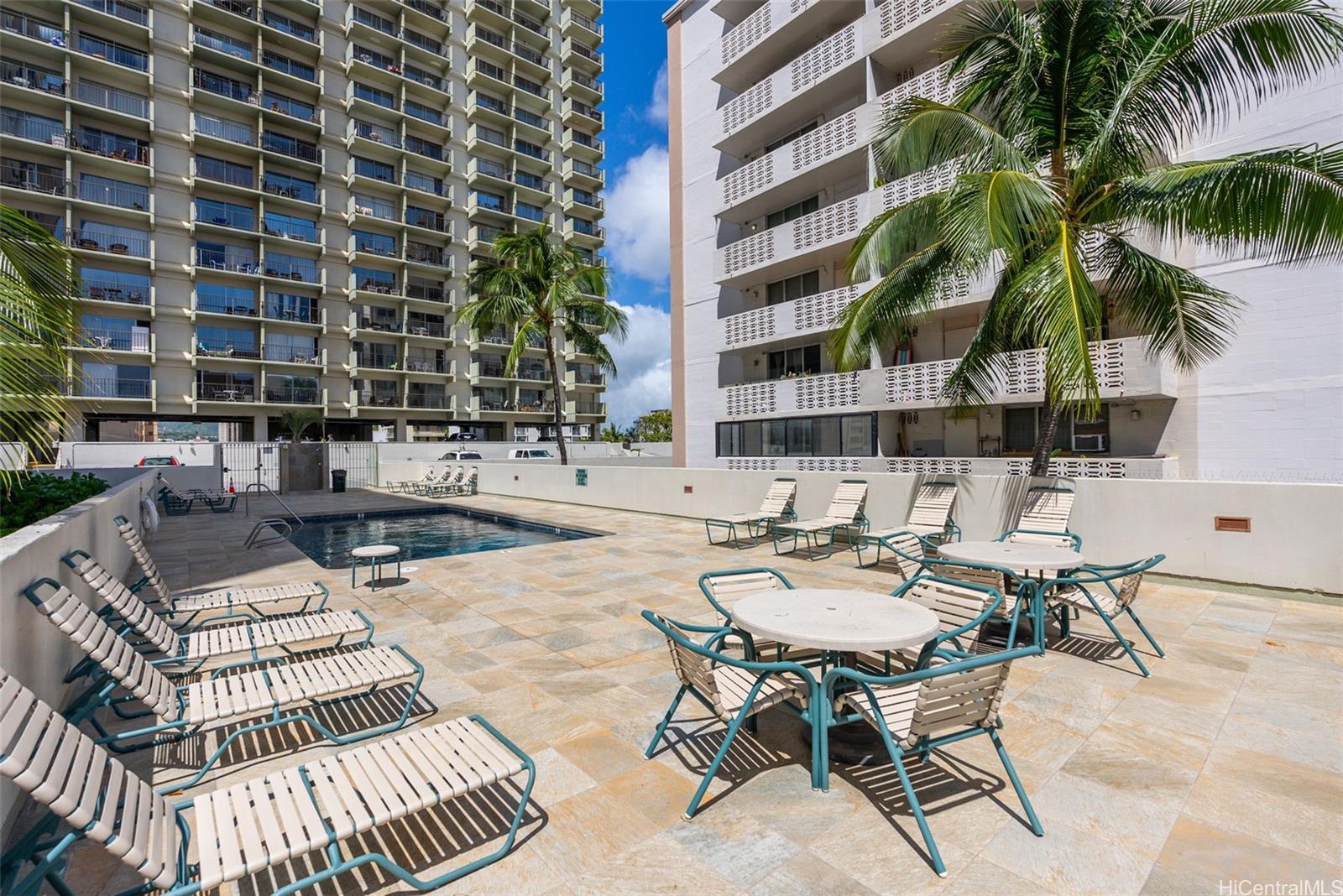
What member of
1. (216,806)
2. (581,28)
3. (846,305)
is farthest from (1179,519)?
(581,28)

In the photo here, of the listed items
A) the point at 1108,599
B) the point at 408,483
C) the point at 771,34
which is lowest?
the point at 408,483

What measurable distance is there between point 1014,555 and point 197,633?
7110mm

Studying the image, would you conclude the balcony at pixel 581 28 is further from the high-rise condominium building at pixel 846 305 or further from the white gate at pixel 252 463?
the white gate at pixel 252 463

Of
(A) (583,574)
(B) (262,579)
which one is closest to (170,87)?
(B) (262,579)

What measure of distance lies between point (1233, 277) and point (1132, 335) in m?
1.91

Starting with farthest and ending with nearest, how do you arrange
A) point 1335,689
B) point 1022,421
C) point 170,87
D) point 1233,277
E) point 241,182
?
point 241,182 < point 170,87 < point 1022,421 < point 1233,277 < point 1335,689

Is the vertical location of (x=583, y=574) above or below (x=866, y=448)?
below

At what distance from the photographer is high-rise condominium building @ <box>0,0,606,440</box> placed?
1361 inches

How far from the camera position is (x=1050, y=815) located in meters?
3.03

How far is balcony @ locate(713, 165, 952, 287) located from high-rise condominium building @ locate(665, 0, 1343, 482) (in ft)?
0.21

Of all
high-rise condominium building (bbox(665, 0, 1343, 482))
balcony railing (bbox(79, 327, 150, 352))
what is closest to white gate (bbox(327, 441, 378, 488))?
high-rise condominium building (bbox(665, 0, 1343, 482))

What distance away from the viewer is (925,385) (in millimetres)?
15875

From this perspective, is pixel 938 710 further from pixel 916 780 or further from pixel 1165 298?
pixel 1165 298

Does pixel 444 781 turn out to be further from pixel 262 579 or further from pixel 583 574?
pixel 262 579
